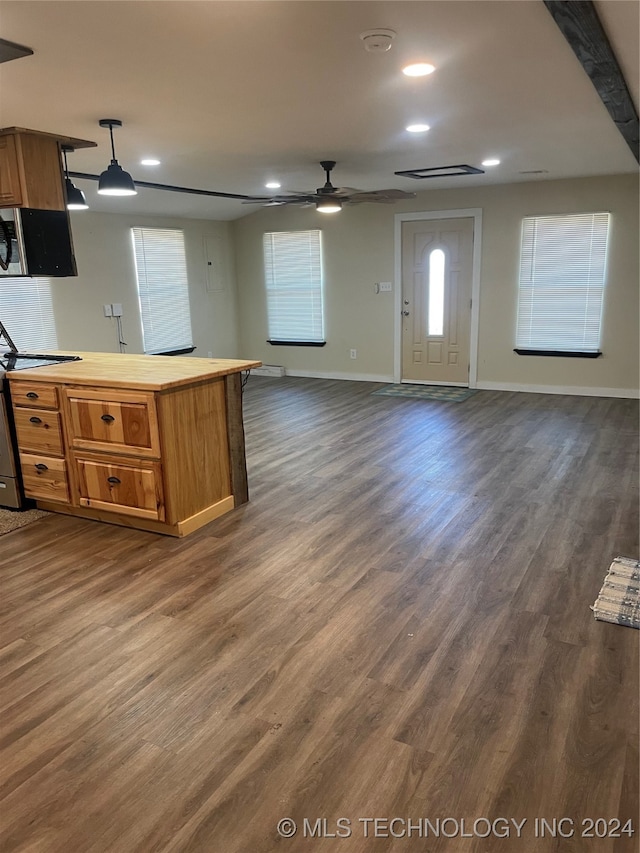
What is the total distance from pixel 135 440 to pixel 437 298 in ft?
17.0

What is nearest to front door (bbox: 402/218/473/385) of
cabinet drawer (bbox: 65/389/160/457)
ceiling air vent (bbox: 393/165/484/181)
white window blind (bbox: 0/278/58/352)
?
ceiling air vent (bbox: 393/165/484/181)

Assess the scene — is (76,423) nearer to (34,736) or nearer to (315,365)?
(34,736)

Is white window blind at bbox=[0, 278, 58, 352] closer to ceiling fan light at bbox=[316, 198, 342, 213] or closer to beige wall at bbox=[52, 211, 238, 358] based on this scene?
beige wall at bbox=[52, 211, 238, 358]

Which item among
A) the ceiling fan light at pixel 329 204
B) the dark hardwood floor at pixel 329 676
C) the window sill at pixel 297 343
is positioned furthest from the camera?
the window sill at pixel 297 343

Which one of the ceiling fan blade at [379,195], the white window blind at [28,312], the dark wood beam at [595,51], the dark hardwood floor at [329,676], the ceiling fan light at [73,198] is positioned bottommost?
the dark hardwood floor at [329,676]

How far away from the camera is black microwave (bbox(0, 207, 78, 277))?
379cm

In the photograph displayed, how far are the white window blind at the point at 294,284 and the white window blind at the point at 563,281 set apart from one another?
2.73 metres

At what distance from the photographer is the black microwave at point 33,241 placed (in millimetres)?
3791

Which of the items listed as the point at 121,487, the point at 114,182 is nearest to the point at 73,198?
the point at 114,182

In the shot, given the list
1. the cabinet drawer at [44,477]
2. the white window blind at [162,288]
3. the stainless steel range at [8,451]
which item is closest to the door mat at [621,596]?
the cabinet drawer at [44,477]

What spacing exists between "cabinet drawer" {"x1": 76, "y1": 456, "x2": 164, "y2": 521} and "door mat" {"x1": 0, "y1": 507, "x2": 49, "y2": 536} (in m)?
0.38

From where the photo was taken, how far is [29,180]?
3.77 m

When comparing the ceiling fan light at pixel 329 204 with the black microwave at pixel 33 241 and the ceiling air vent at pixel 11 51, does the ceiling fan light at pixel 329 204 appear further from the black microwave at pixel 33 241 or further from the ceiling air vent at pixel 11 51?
the ceiling air vent at pixel 11 51

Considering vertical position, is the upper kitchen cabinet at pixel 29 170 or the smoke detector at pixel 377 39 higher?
the smoke detector at pixel 377 39
